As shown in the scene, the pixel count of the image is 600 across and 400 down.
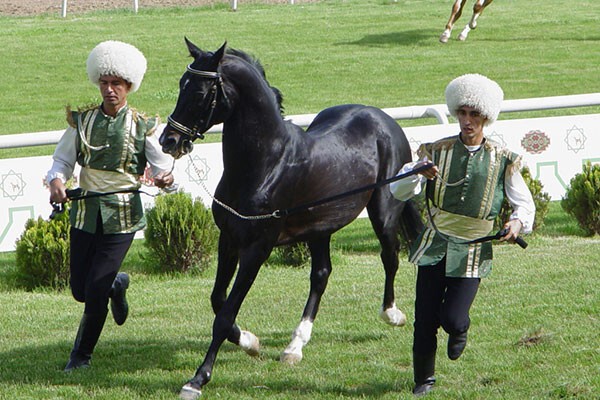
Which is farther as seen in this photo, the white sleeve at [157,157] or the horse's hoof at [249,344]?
the horse's hoof at [249,344]

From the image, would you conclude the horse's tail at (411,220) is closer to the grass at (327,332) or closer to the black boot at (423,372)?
the grass at (327,332)

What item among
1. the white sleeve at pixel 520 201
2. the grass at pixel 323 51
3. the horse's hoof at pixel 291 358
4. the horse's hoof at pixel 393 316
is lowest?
the horse's hoof at pixel 291 358

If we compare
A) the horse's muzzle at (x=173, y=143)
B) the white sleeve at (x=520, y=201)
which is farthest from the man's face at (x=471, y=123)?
the horse's muzzle at (x=173, y=143)

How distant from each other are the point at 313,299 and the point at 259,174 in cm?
127

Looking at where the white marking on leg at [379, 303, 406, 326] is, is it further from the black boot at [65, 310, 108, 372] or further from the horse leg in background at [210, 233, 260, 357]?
the black boot at [65, 310, 108, 372]

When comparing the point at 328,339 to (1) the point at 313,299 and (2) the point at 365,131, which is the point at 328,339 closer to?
(1) the point at 313,299

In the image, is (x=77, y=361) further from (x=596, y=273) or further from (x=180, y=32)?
(x=180, y=32)

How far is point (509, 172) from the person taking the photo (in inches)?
225

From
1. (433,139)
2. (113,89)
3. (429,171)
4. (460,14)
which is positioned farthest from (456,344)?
(460,14)

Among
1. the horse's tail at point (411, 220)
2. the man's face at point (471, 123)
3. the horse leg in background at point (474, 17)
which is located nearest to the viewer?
the man's face at point (471, 123)

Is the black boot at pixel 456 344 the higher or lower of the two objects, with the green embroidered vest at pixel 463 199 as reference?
lower

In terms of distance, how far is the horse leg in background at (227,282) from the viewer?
6621 mm

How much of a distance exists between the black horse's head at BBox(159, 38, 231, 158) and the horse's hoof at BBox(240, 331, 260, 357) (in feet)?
4.23

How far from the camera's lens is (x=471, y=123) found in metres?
5.62
